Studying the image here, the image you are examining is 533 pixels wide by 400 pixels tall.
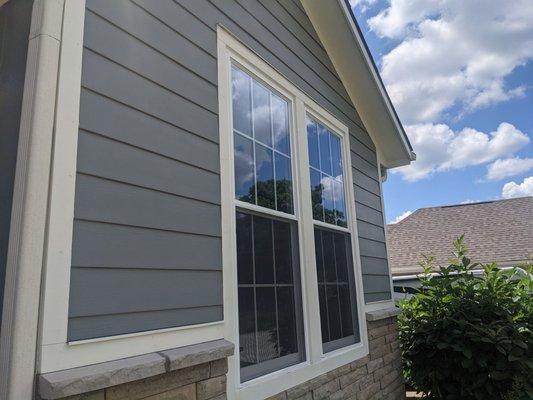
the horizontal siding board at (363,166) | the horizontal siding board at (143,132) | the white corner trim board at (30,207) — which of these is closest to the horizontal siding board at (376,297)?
the horizontal siding board at (363,166)

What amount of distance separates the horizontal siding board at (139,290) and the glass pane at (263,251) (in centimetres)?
51

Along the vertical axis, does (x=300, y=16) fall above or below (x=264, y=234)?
above

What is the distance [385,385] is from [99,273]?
12.5 feet

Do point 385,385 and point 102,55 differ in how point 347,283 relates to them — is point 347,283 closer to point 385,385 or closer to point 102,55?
point 385,385

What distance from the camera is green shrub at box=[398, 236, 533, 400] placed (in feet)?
15.1

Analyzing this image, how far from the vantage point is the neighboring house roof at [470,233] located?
48.8 ft

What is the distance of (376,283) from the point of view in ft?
16.3

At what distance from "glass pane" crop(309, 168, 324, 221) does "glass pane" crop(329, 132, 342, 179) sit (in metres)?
0.45

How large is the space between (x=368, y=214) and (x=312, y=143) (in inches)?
57.5

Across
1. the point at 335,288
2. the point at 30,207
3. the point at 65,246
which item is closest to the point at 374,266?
the point at 335,288

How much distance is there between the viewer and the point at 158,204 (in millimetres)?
2230

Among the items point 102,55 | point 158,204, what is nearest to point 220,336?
point 158,204

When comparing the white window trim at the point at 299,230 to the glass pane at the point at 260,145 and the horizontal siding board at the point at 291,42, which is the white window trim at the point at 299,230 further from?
the horizontal siding board at the point at 291,42

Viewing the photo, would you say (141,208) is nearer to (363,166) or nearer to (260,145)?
(260,145)
